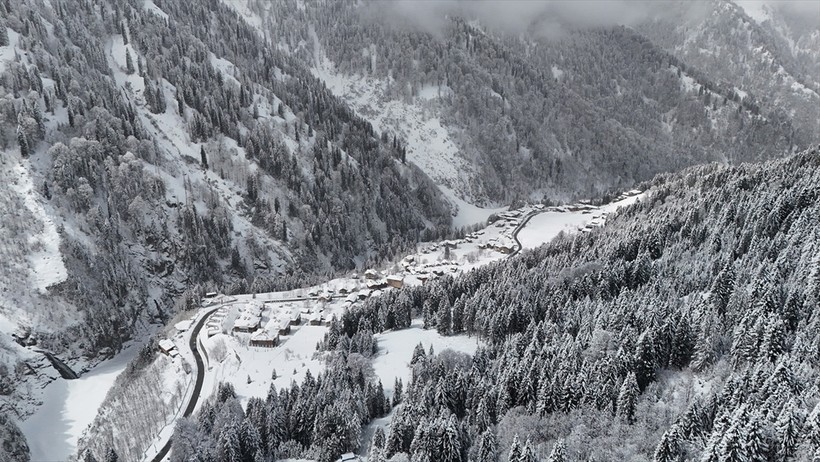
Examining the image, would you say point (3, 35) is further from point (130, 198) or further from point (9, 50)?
point (130, 198)

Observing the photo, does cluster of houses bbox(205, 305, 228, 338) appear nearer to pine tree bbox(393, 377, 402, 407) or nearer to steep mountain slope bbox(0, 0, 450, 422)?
steep mountain slope bbox(0, 0, 450, 422)

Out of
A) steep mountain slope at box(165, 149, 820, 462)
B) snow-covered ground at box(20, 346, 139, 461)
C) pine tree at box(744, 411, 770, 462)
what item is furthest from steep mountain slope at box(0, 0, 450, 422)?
pine tree at box(744, 411, 770, 462)

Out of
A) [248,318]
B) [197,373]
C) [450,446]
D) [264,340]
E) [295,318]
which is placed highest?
[248,318]

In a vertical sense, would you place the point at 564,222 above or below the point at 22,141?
below

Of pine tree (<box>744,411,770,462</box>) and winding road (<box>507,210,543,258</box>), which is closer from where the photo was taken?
pine tree (<box>744,411,770,462</box>)

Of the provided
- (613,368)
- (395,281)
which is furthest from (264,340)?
(613,368)

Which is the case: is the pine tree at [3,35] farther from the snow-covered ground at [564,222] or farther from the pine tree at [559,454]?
the pine tree at [559,454]
